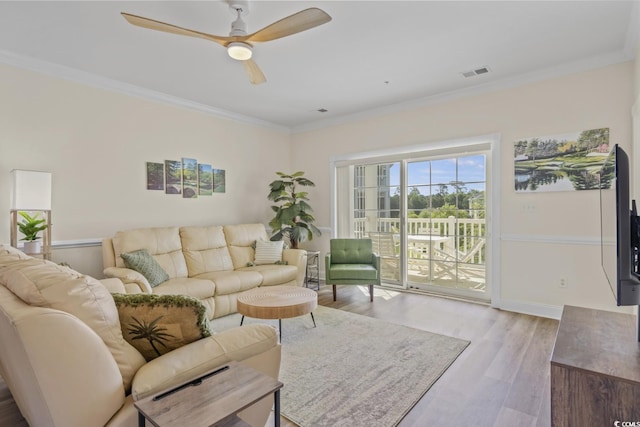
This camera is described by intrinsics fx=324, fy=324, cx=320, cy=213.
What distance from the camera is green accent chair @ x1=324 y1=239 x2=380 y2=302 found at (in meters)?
4.16

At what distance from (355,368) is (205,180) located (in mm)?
3339

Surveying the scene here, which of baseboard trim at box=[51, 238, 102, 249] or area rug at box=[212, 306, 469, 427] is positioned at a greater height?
baseboard trim at box=[51, 238, 102, 249]

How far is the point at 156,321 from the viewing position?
1374mm

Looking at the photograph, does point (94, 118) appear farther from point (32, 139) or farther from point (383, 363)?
point (383, 363)

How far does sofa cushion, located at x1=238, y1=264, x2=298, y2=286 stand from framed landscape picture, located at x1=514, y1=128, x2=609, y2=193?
2.91 meters

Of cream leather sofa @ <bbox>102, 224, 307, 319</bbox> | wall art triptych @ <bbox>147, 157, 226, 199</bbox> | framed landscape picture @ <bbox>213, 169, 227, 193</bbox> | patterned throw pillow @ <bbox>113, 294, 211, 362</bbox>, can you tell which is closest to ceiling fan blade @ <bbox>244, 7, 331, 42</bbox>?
patterned throw pillow @ <bbox>113, 294, 211, 362</bbox>

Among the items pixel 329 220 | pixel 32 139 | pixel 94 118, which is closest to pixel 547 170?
pixel 329 220

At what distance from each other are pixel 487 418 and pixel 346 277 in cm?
242

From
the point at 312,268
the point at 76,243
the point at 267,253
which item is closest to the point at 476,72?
the point at 267,253

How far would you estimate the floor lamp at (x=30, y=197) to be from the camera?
2.84 metres

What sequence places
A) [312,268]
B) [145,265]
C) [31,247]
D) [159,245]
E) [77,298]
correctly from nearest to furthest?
1. [77,298]
2. [31,247]
3. [145,265]
4. [159,245]
5. [312,268]

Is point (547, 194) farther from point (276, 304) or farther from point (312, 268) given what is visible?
point (312, 268)

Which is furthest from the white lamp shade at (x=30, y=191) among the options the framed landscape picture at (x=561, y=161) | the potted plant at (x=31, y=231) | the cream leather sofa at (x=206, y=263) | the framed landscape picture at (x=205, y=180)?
the framed landscape picture at (x=561, y=161)

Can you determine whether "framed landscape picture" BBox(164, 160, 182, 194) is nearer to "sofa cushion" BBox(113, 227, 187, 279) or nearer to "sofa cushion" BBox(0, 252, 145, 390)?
"sofa cushion" BBox(113, 227, 187, 279)
